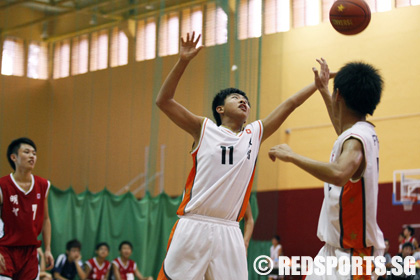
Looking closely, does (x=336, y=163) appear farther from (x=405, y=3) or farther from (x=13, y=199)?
(x=405, y=3)

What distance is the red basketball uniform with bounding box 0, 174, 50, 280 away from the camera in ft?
20.6

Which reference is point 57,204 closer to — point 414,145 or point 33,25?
point 33,25

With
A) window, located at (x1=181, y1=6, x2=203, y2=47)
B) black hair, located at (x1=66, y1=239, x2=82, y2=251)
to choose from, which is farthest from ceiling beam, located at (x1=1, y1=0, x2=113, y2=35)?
black hair, located at (x1=66, y1=239, x2=82, y2=251)

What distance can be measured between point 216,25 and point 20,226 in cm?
758

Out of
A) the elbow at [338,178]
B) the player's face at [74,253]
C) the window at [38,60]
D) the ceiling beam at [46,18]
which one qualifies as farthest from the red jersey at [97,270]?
the elbow at [338,178]

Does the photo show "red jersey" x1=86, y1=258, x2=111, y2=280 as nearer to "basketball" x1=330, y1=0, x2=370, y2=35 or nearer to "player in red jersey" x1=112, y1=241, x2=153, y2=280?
"player in red jersey" x1=112, y1=241, x2=153, y2=280

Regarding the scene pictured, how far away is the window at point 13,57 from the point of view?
11812mm

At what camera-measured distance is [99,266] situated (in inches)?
457

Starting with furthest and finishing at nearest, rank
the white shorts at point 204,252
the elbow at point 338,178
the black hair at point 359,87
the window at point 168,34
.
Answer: the window at point 168,34 → the white shorts at point 204,252 → the black hair at point 359,87 → the elbow at point 338,178

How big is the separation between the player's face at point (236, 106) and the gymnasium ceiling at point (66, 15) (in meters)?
8.19

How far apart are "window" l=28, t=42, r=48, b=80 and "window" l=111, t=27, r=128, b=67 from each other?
4.58 ft

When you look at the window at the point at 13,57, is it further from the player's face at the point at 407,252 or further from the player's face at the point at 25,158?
the player's face at the point at 407,252

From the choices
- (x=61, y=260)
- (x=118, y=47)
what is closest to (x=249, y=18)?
(x=118, y=47)

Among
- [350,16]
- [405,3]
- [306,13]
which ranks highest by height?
[306,13]
